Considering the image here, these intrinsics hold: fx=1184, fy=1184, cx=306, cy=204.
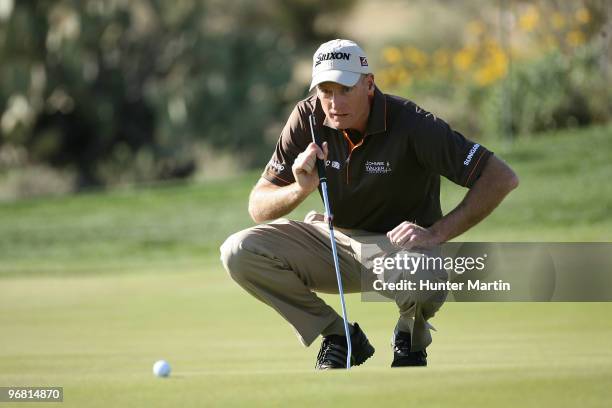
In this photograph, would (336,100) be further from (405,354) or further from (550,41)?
(550,41)

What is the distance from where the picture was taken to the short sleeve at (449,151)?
4.99 metres

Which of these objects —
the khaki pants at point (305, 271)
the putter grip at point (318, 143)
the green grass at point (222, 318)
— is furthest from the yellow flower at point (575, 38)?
the putter grip at point (318, 143)

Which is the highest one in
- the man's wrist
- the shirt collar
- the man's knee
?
the shirt collar

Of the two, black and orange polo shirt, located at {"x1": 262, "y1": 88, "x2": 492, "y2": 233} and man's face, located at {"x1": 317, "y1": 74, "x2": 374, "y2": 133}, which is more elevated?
man's face, located at {"x1": 317, "y1": 74, "x2": 374, "y2": 133}

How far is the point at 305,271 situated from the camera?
213 inches

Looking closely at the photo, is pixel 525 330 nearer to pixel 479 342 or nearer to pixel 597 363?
pixel 479 342

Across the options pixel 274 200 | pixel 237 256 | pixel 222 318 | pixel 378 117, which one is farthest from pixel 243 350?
pixel 222 318

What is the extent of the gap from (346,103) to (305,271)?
2.69ft

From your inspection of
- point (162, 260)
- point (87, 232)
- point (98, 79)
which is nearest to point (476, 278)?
point (162, 260)

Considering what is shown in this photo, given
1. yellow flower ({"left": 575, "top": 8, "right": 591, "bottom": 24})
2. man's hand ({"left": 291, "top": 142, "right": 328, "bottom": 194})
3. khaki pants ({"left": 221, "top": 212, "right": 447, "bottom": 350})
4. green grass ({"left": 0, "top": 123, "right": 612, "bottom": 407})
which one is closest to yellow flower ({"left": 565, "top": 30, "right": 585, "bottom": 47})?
yellow flower ({"left": 575, "top": 8, "right": 591, "bottom": 24})

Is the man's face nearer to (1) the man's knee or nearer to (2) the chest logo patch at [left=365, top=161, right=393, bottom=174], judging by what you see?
(2) the chest logo patch at [left=365, top=161, right=393, bottom=174]

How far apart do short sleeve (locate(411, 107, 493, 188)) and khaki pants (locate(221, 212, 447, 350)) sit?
43 centimetres

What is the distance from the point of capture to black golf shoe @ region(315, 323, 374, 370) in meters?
5.10

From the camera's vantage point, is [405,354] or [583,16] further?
[583,16]
